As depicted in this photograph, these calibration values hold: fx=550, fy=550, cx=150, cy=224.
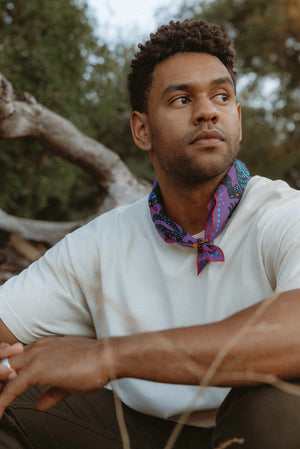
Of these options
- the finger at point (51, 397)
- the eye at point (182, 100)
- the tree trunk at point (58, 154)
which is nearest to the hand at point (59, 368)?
the finger at point (51, 397)

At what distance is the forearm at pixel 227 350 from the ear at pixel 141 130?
141 centimetres

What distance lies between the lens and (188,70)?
2486mm

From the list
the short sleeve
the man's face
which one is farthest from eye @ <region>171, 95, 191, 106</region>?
the short sleeve

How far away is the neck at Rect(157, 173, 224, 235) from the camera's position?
7.73 feet

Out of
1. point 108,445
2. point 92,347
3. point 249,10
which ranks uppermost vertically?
point 249,10

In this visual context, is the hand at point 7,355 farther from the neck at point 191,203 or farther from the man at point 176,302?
the neck at point 191,203

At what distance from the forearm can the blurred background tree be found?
208 inches

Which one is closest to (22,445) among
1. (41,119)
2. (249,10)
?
(41,119)

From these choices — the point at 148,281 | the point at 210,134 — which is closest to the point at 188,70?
the point at 210,134

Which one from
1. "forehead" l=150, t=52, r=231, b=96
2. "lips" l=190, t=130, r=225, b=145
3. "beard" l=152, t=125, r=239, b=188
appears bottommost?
"beard" l=152, t=125, r=239, b=188

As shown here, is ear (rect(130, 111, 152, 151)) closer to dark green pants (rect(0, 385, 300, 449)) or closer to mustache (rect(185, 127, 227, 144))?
mustache (rect(185, 127, 227, 144))

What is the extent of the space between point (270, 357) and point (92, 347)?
524mm

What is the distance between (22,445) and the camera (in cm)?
211

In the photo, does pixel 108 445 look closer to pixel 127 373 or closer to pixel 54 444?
pixel 54 444
